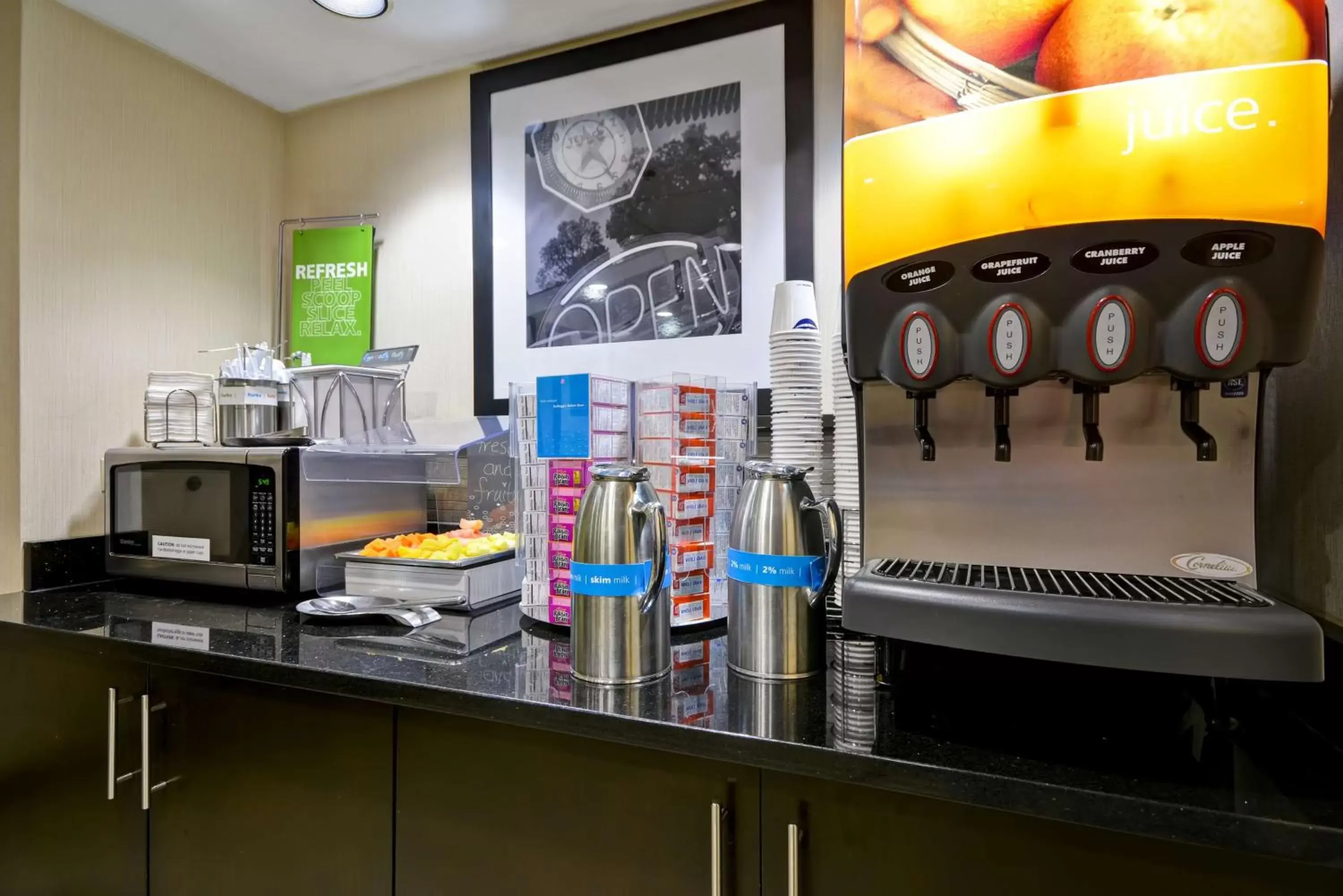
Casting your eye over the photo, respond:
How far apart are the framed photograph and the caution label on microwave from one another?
73cm

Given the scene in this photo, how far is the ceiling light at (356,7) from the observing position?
1.65 meters

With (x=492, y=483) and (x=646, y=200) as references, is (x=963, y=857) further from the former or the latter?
(x=646, y=200)

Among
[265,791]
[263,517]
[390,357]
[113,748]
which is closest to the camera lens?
[265,791]

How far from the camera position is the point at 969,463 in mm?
844

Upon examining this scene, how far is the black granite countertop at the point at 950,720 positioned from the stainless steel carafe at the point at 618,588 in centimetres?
4

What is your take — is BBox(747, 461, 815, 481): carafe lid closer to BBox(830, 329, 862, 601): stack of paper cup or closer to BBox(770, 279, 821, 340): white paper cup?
BBox(830, 329, 862, 601): stack of paper cup

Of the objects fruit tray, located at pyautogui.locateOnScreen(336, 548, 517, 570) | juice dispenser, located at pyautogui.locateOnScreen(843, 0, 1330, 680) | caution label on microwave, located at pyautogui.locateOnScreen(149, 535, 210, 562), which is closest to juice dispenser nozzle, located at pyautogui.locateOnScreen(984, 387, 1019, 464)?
juice dispenser, located at pyautogui.locateOnScreen(843, 0, 1330, 680)

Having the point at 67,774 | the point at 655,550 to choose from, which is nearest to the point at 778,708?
the point at 655,550

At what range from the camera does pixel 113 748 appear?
118cm

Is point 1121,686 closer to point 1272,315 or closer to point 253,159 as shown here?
point 1272,315

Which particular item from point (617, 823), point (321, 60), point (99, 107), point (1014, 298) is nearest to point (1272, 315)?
point (1014, 298)

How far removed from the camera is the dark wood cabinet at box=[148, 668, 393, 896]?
3.29ft

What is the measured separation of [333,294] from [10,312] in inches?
28.8

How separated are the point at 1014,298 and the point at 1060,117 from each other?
0.20 m
